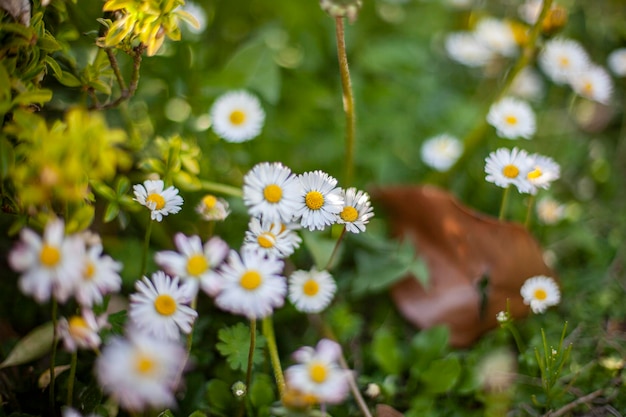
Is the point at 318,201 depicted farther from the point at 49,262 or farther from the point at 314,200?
the point at 49,262

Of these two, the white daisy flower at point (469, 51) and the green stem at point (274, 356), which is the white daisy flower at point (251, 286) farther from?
the white daisy flower at point (469, 51)

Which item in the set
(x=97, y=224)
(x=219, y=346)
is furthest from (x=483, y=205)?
(x=97, y=224)

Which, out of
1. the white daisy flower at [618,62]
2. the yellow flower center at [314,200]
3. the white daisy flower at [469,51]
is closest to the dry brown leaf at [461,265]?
the yellow flower center at [314,200]

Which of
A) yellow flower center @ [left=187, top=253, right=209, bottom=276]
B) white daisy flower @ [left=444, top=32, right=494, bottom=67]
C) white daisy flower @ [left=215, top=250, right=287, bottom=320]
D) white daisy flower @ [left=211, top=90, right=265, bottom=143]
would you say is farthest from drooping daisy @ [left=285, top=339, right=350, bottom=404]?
white daisy flower @ [left=444, top=32, right=494, bottom=67]

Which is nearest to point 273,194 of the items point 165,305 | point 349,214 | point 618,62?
point 349,214

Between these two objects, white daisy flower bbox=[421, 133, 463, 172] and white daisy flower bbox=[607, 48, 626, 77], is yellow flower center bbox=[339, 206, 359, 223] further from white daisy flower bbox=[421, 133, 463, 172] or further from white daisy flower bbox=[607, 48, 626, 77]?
white daisy flower bbox=[607, 48, 626, 77]

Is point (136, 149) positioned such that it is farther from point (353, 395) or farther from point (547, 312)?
point (547, 312)
